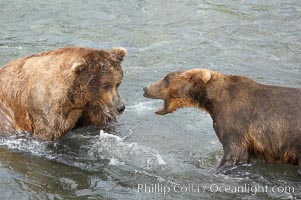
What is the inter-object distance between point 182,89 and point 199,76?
0.31m

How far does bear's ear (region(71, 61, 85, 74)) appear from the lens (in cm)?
880

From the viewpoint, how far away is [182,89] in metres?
8.95

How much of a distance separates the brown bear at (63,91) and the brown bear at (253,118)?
129cm

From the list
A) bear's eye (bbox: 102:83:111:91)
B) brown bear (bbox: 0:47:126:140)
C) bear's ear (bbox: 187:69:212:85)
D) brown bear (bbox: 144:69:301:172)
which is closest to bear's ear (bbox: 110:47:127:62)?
brown bear (bbox: 0:47:126:140)

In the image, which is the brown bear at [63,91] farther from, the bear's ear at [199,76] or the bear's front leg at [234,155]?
the bear's front leg at [234,155]

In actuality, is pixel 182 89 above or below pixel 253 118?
→ above

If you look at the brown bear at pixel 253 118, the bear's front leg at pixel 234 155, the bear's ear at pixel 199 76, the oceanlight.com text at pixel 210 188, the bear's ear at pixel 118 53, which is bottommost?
the oceanlight.com text at pixel 210 188

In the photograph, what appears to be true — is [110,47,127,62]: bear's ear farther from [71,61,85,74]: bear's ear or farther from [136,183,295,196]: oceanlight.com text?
[136,183,295,196]: oceanlight.com text

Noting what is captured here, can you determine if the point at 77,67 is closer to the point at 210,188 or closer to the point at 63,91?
the point at 63,91

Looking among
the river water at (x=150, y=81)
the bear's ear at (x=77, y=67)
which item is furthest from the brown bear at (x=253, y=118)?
the bear's ear at (x=77, y=67)

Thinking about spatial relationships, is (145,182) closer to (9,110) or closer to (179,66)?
(9,110)

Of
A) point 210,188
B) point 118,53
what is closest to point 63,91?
point 118,53

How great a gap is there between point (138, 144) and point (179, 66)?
3.21 meters

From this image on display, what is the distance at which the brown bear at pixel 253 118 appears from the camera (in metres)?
8.09
